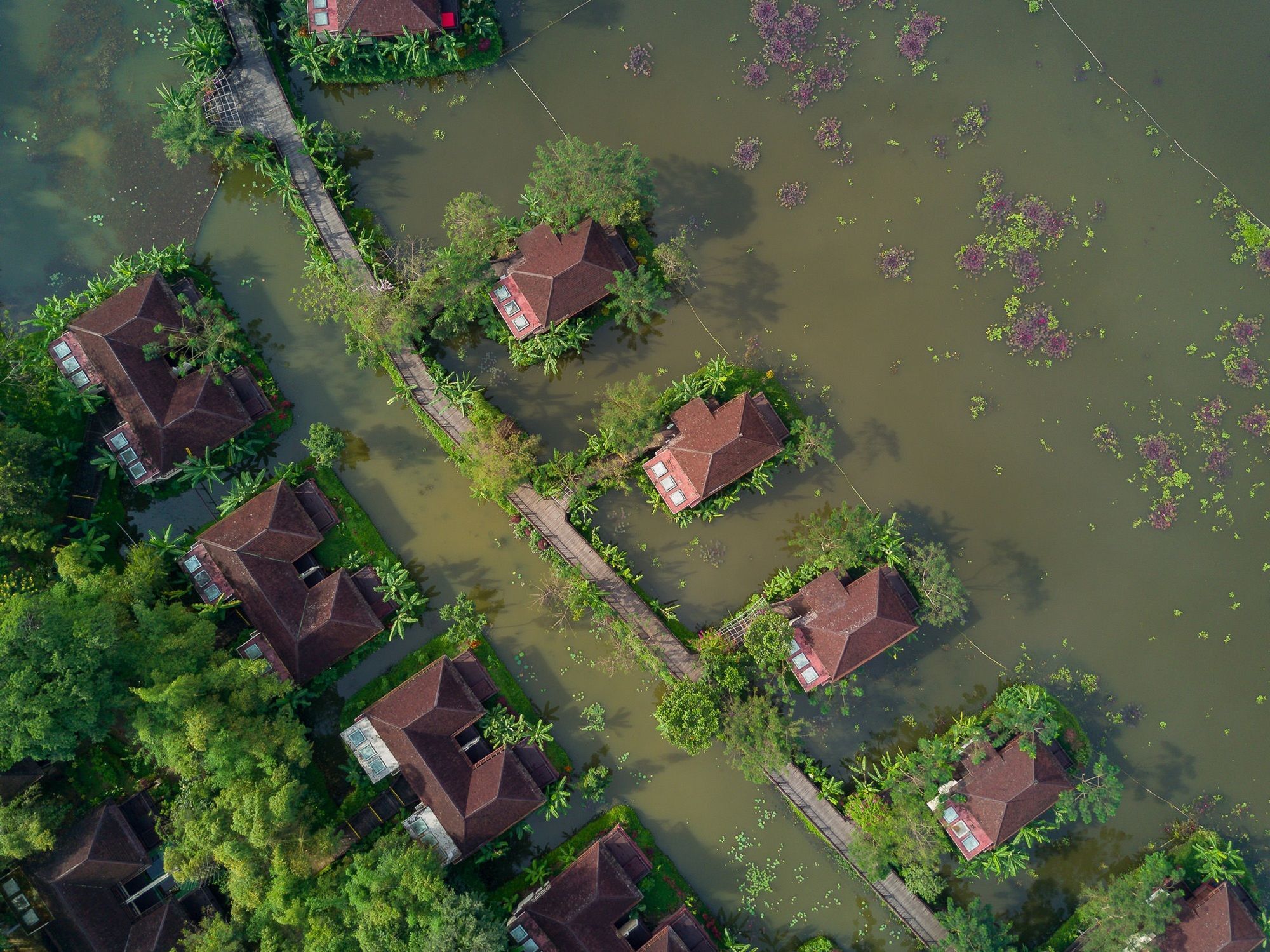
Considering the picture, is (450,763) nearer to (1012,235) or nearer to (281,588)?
(281,588)

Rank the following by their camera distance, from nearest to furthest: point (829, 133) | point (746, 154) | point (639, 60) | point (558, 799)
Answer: point (558, 799)
point (639, 60)
point (746, 154)
point (829, 133)

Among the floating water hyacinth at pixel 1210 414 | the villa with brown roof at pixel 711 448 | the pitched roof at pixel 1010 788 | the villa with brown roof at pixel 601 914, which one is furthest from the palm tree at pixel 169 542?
the floating water hyacinth at pixel 1210 414

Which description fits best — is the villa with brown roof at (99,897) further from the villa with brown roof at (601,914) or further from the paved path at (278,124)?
the paved path at (278,124)

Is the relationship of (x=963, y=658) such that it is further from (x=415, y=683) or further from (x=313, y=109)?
(x=313, y=109)

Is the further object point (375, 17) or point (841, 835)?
point (841, 835)

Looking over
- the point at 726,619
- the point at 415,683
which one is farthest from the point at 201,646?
the point at 726,619

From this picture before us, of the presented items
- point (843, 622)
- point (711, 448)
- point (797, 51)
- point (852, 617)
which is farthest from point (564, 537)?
point (797, 51)
